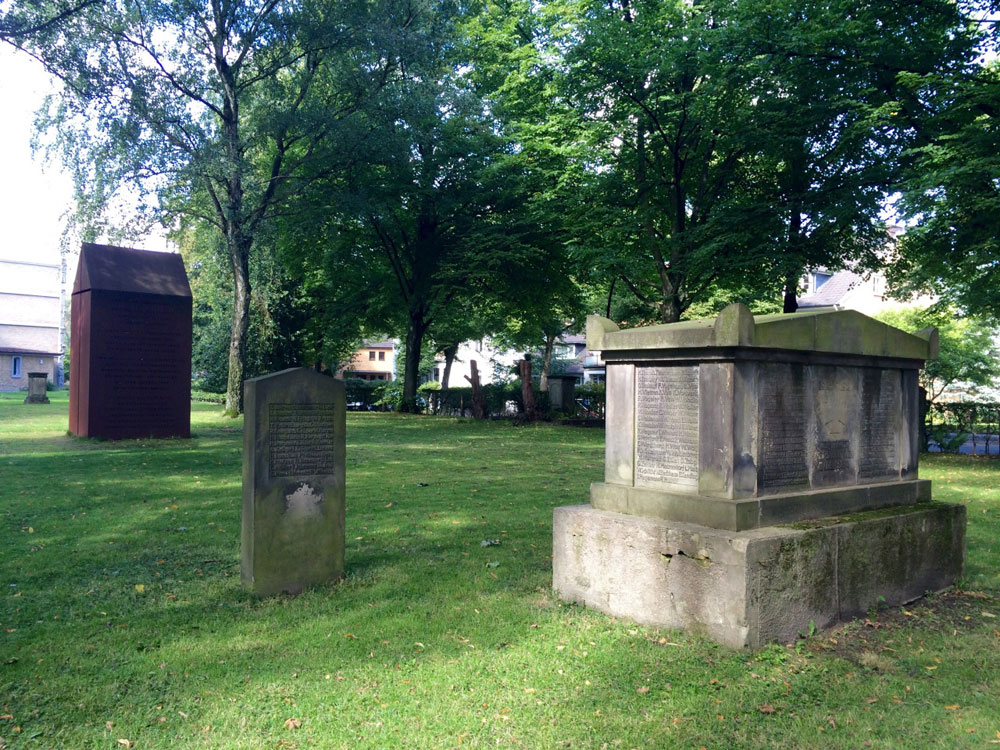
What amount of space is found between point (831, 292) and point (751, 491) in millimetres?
51015

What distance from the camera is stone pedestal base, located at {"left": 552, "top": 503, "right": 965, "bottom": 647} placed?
16.2 feet

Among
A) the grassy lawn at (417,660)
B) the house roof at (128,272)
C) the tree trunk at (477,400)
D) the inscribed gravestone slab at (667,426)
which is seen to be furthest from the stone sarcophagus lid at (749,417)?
the tree trunk at (477,400)

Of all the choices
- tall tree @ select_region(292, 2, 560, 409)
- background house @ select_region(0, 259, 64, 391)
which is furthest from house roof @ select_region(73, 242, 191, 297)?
background house @ select_region(0, 259, 64, 391)

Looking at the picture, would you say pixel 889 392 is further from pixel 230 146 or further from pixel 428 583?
pixel 230 146

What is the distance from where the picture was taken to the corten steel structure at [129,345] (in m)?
16.4

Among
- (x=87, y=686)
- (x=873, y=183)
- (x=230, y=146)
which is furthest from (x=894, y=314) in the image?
(x=87, y=686)

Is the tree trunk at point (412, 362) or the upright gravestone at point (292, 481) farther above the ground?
the tree trunk at point (412, 362)

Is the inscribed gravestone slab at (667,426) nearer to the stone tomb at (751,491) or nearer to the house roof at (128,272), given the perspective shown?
the stone tomb at (751,491)

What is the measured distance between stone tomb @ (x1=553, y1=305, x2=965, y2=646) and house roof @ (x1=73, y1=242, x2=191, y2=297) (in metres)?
13.6

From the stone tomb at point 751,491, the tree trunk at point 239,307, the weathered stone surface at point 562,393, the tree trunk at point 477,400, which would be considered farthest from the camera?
the weathered stone surface at point 562,393

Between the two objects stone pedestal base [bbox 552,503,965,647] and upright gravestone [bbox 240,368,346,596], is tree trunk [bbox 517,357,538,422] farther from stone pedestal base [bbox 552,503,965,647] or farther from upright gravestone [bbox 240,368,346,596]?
stone pedestal base [bbox 552,503,965,647]

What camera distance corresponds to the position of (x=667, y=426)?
5.73 m

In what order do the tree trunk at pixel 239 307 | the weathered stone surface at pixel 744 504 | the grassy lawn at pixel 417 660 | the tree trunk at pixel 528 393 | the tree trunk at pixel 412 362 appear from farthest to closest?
the tree trunk at pixel 412 362, the tree trunk at pixel 528 393, the tree trunk at pixel 239 307, the weathered stone surface at pixel 744 504, the grassy lawn at pixel 417 660

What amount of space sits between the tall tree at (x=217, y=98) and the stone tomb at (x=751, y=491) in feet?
56.1
